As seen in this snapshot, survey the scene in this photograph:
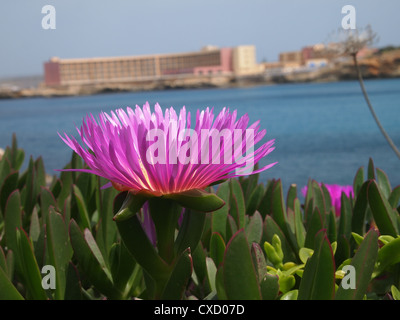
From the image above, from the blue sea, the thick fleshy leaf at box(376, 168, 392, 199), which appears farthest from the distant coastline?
the thick fleshy leaf at box(376, 168, 392, 199)

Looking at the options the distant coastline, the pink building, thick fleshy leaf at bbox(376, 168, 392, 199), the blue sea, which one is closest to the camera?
thick fleshy leaf at bbox(376, 168, 392, 199)

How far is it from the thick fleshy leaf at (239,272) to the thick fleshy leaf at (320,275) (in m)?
0.04

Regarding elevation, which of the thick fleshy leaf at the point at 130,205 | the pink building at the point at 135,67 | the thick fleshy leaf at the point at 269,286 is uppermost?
the pink building at the point at 135,67

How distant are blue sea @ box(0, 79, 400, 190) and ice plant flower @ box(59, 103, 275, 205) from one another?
0.08 feet

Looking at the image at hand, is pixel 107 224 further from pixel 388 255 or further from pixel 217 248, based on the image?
pixel 388 255

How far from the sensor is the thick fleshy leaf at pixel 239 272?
1.09 ft

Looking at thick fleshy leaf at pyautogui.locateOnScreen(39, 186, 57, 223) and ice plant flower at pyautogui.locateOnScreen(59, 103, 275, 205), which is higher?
ice plant flower at pyautogui.locateOnScreen(59, 103, 275, 205)

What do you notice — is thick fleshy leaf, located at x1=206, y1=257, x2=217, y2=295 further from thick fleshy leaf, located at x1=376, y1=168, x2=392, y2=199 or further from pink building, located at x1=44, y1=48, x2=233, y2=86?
pink building, located at x1=44, y1=48, x2=233, y2=86

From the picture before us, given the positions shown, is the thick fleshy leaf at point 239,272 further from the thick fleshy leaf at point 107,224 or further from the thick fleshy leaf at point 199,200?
the thick fleshy leaf at point 107,224

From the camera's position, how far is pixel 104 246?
1.82 ft

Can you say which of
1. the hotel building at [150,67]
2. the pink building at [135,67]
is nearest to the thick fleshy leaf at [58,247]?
the hotel building at [150,67]

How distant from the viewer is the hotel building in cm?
4416

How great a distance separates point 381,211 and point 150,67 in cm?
4905
